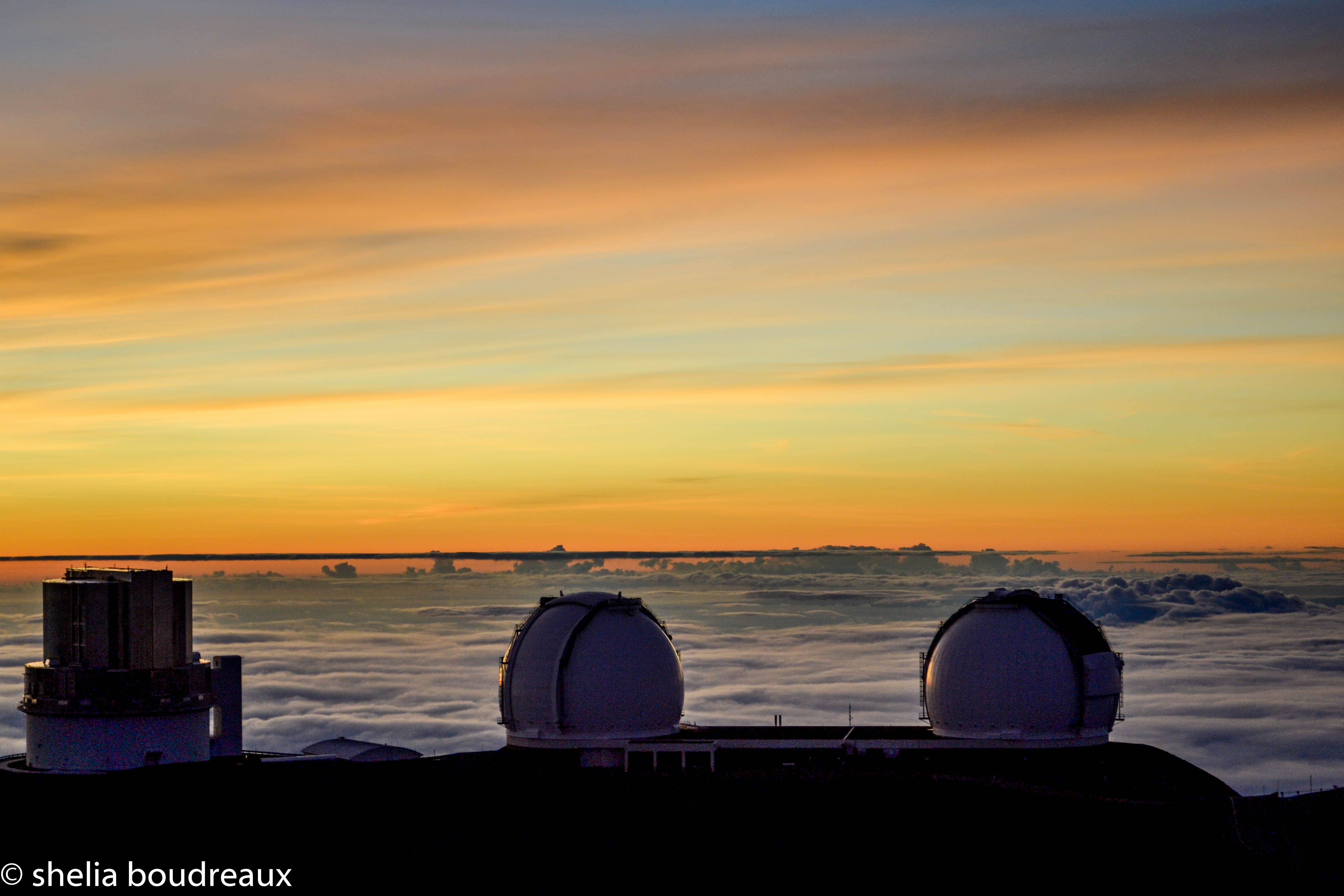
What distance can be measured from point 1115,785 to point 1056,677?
15.6 feet

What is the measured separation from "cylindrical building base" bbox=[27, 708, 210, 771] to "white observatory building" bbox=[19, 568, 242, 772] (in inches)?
0.8

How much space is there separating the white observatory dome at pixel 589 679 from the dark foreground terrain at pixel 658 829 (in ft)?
12.8

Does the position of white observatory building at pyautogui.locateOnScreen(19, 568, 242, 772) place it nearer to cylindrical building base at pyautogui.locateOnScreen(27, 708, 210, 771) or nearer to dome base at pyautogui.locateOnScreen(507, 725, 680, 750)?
cylindrical building base at pyautogui.locateOnScreen(27, 708, 210, 771)

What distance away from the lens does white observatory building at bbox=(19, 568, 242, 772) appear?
37625 millimetres

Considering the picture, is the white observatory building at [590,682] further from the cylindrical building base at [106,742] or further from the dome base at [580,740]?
the cylindrical building base at [106,742]

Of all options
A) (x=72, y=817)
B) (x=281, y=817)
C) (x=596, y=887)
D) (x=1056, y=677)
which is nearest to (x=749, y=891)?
(x=596, y=887)

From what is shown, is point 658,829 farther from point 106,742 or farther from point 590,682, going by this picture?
point 106,742

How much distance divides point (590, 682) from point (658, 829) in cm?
1146

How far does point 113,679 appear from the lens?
3756 cm

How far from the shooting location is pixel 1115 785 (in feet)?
136

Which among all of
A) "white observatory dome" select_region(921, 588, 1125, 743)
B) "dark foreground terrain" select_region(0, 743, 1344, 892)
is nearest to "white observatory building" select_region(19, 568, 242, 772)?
"dark foreground terrain" select_region(0, 743, 1344, 892)

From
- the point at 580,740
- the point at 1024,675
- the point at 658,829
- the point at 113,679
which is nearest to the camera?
the point at 658,829

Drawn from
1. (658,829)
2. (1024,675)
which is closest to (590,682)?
(658,829)

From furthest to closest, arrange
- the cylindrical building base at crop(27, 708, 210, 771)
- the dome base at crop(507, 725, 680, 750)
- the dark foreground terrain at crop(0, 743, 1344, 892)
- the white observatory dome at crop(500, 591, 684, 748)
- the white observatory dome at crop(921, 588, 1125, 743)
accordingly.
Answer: the white observatory dome at crop(921, 588, 1125, 743) → the white observatory dome at crop(500, 591, 684, 748) → the dome base at crop(507, 725, 680, 750) → the cylindrical building base at crop(27, 708, 210, 771) → the dark foreground terrain at crop(0, 743, 1344, 892)
